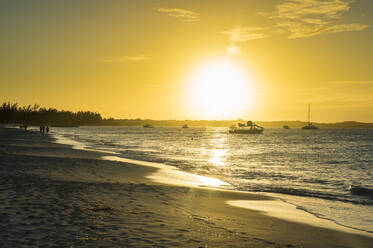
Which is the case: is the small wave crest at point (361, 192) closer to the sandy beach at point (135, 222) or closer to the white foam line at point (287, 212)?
the white foam line at point (287, 212)

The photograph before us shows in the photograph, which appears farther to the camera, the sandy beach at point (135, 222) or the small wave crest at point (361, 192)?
the small wave crest at point (361, 192)

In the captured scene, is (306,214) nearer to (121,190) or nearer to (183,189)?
(183,189)

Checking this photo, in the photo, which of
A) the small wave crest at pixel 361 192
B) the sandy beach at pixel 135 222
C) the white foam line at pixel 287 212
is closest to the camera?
the sandy beach at pixel 135 222

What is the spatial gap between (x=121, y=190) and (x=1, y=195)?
501cm

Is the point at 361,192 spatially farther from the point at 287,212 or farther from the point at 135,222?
the point at 135,222

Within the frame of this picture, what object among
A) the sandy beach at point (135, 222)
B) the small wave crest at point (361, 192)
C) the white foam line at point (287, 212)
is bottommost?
the small wave crest at point (361, 192)

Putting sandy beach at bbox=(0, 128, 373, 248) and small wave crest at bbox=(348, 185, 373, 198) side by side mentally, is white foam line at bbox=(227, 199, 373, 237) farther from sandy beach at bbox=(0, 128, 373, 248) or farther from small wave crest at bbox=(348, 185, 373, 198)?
small wave crest at bbox=(348, 185, 373, 198)

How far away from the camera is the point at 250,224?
34.6 ft

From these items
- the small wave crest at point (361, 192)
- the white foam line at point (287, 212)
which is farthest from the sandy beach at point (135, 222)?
the small wave crest at point (361, 192)

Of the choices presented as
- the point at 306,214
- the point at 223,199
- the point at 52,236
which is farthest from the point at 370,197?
the point at 52,236

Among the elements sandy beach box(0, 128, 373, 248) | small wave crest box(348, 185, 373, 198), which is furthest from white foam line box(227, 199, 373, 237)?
small wave crest box(348, 185, 373, 198)

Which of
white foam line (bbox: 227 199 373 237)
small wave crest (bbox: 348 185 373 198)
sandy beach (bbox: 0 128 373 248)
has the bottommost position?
small wave crest (bbox: 348 185 373 198)

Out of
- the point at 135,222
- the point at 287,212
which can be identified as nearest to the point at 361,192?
the point at 287,212

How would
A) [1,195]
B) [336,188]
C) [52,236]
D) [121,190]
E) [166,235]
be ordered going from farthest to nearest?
1. [336,188]
2. [121,190]
3. [1,195]
4. [166,235]
5. [52,236]
